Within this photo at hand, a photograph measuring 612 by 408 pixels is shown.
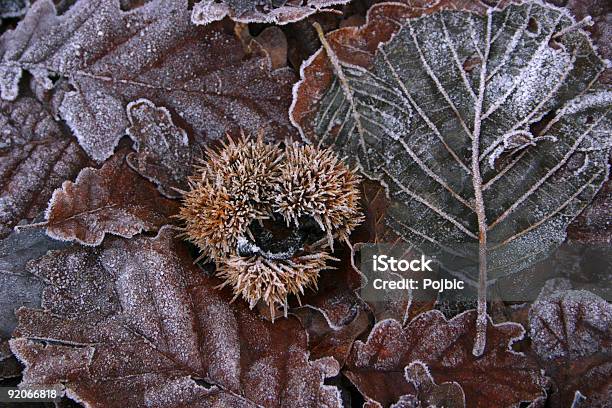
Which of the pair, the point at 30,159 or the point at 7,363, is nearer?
the point at 7,363

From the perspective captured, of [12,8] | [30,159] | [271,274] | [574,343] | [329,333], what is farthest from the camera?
[12,8]

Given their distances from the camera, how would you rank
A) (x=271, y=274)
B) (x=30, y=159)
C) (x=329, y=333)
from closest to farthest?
(x=271, y=274) → (x=329, y=333) → (x=30, y=159)

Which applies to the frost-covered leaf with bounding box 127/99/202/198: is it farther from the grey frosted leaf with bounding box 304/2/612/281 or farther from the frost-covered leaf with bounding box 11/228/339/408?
the grey frosted leaf with bounding box 304/2/612/281

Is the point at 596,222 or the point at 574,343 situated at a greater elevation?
the point at 596,222

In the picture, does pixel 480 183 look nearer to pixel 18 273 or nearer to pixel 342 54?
pixel 342 54

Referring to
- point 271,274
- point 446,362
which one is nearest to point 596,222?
point 446,362

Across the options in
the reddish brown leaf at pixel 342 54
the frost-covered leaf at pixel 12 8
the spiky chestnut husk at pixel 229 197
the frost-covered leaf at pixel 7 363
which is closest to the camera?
the spiky chestnut husk at pixel 229 197

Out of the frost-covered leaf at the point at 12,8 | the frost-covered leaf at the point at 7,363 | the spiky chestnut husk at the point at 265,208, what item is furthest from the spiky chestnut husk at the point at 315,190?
the frost-covered leaf at the point at 12,8

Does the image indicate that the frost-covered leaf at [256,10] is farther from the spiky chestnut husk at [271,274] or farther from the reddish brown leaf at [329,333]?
the reddish brown leaf at [329,333]
